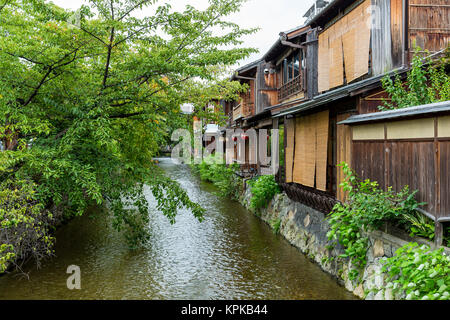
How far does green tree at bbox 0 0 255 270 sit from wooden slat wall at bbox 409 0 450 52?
16.3 feet

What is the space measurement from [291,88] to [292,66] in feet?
4.31

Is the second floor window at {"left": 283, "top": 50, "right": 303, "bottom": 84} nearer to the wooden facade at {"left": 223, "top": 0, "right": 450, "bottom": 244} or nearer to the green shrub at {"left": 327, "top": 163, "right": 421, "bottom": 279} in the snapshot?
the wooden facade at {"left": 223, "top": 0, "right": 450, "bottom": 244}

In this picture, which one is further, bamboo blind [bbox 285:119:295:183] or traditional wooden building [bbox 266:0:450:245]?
bamboo blind [bbox 285:119:295:183]

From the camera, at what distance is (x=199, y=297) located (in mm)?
8367

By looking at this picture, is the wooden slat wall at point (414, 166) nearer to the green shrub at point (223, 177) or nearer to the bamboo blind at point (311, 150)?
the bamboo blind at point (311, 150)

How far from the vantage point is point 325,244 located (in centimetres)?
1005

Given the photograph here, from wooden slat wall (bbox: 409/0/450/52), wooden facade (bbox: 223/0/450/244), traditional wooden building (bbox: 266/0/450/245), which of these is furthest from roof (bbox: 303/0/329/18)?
wooden slat wall (bbox: 409/0/450/52)

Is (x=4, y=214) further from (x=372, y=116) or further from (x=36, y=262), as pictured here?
(x=372, y=116)

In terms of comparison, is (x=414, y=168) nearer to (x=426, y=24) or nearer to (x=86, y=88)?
(x=426, y=24)

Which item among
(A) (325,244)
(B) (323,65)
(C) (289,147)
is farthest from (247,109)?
(A) (325,244)

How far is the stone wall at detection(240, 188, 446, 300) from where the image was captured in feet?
23.0

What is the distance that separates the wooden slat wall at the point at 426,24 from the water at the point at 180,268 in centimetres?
748

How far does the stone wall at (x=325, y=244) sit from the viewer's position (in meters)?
7.02
